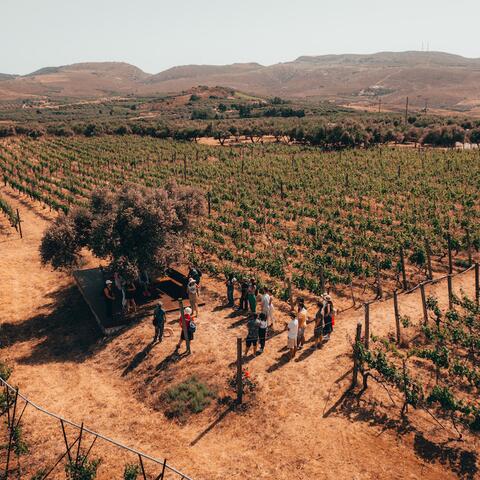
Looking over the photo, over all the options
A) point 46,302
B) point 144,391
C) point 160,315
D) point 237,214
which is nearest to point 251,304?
point 160,315

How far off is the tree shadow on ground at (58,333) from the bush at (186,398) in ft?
15.2

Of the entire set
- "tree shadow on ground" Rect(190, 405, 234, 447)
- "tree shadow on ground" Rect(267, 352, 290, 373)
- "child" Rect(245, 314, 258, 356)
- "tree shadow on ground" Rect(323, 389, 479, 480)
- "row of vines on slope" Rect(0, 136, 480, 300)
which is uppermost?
"row of vines on slope" Rect(0, 136, 480, 300)

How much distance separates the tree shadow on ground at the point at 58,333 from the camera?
1636 centimetres

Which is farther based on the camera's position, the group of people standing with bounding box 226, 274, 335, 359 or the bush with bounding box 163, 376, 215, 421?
the group of people standing with bounding box 226, 274, 335, 359

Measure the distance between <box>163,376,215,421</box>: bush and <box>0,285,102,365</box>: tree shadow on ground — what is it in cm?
464

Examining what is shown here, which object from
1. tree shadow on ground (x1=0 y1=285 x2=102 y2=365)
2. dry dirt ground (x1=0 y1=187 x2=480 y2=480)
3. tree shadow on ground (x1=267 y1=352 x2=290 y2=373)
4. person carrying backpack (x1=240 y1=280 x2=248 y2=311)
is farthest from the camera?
person carrying backpack (x1=240 y1=280 x2=248 y2=311)

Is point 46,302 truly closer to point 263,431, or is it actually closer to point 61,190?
point 263,431

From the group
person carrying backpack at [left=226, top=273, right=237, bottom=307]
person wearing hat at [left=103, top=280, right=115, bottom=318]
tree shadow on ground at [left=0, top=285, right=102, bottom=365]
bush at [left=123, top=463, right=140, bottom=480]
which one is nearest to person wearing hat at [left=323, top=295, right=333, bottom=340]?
person carrying backpack at [left=226, top=273, right=237, bottom=307]

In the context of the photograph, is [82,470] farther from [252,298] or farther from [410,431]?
[252,298]

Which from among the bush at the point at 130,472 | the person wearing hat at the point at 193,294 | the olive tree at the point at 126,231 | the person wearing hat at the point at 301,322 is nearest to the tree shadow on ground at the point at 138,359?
the person wearing hat at the point at 193,294

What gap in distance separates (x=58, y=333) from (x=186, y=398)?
25.1ft

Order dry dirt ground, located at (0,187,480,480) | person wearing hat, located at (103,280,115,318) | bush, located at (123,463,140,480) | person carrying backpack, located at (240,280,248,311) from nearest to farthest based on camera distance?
bush, located at (123,463,140,480), dry dirt ground, located at (0,187,480,480), person wearing hat, located at (103,280,115,318), person carrying backpack, located at (240,280,248,311)

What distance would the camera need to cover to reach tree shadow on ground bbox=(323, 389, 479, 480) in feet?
33.7

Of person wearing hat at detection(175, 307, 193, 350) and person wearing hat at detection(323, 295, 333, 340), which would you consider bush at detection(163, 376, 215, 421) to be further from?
person wearing hat at detection(323, 295, 333, 340)
